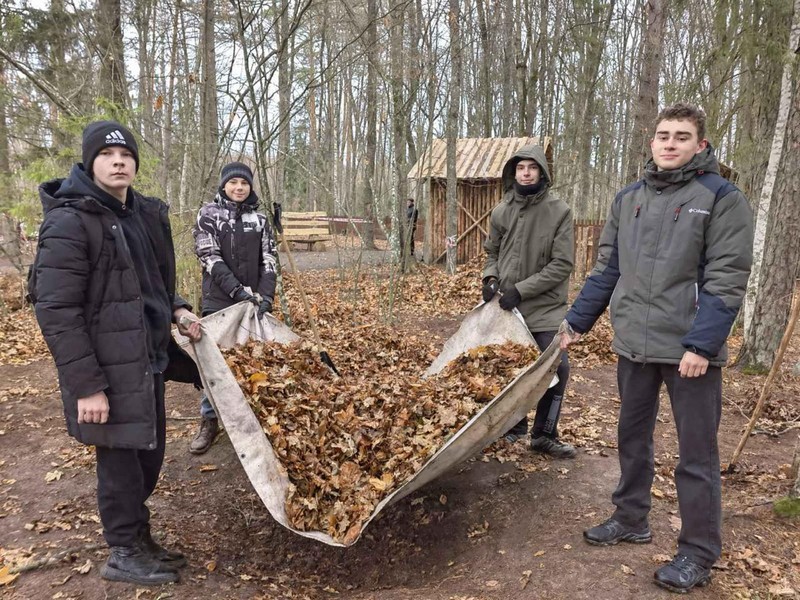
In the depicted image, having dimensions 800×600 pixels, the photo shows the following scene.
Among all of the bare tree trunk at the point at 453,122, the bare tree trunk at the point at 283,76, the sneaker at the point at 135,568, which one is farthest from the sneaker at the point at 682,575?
the bare tree trunk at the point at 453,122

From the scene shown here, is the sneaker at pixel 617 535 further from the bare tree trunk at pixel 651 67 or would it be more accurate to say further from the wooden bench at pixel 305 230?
the wooden bench at pixel 305 230

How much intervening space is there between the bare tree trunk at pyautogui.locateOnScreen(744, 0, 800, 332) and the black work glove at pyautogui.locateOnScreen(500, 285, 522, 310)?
2.75 m

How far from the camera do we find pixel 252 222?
4.23 m

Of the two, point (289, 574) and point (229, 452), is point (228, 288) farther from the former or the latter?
point (289, 574)

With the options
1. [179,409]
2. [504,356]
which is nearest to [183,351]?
[504,356]

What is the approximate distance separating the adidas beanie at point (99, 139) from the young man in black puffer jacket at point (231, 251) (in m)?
1.67

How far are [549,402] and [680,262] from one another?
5.68ft

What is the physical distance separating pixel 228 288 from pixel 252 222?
543 millimetres

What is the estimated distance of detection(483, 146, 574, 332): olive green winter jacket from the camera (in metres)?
3.71

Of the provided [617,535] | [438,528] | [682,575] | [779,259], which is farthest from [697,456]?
[779,259]

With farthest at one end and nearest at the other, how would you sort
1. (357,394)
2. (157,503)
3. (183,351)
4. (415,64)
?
(415,64) → (357,394) → (157,503) → (183,351)

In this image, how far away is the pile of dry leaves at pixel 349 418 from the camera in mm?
2863

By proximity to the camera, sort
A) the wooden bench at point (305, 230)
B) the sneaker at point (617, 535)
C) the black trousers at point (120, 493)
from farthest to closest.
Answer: the wooden bench at point (305, 230), the sneaker at point (617, 535), the black trousers at point (120, 493)

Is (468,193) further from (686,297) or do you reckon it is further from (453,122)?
(686,297)
